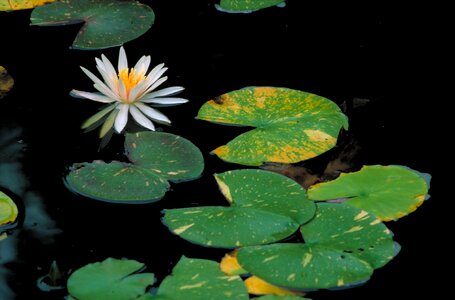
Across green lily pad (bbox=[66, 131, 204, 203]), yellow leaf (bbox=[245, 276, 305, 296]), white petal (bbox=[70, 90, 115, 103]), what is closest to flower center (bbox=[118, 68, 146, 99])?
white petal (bbox=[70, 90, 115, 103])

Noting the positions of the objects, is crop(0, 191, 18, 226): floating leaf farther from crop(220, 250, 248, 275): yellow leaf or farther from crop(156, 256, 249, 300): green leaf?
crop(220, 250, 248, 275): yellow leaf

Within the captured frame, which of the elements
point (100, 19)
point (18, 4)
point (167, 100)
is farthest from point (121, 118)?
point (18, 4)

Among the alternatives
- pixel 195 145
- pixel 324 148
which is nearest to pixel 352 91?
pixel 324 148

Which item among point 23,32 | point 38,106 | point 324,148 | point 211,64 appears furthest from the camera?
point 23,32

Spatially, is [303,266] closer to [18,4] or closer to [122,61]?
[122,61]

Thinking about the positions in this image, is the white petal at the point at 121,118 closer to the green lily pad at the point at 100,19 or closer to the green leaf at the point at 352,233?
the green lily pad at the point at 100,19

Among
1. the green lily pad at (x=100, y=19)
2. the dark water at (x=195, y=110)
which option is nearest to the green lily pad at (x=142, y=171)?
the dark water at (x=195, y=110)

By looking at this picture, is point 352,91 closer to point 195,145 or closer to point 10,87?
point 195,145
